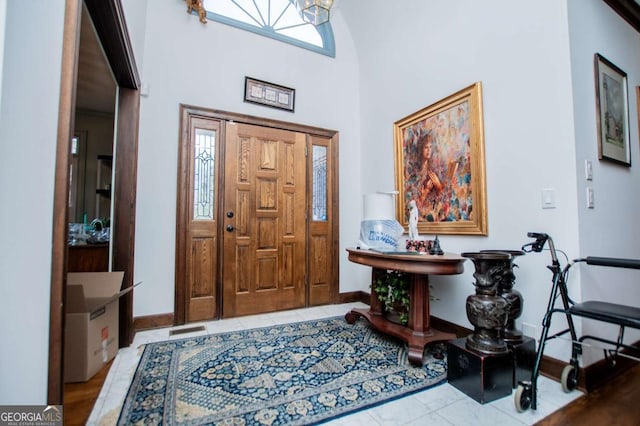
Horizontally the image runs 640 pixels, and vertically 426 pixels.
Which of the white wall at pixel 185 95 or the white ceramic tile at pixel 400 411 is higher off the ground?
the white wall at pixel 185 95

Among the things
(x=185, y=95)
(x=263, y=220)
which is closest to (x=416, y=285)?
(x=263, y=220)

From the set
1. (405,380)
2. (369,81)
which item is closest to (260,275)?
(405,380)

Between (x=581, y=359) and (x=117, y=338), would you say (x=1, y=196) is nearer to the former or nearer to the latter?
(x=117, y=338)

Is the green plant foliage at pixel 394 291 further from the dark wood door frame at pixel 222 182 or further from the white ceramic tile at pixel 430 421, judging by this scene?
the dark wood door frame at pixel 222 182

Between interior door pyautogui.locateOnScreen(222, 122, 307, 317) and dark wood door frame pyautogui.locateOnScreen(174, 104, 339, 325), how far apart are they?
68 millimetres

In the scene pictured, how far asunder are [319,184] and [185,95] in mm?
1642

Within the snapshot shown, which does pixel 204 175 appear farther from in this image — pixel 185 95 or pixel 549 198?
pixel 549 198

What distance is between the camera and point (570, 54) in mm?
1716

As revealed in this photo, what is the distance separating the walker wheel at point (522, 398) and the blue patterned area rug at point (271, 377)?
1.30ft

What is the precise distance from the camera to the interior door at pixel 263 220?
9.48 feet

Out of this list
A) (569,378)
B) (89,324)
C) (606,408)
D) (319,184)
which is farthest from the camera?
(319,184)

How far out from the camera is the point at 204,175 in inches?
111

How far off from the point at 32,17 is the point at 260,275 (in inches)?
98.1

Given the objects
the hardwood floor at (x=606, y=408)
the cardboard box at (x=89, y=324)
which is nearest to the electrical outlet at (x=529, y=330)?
the hardwood floor at (x=606, y=408)
